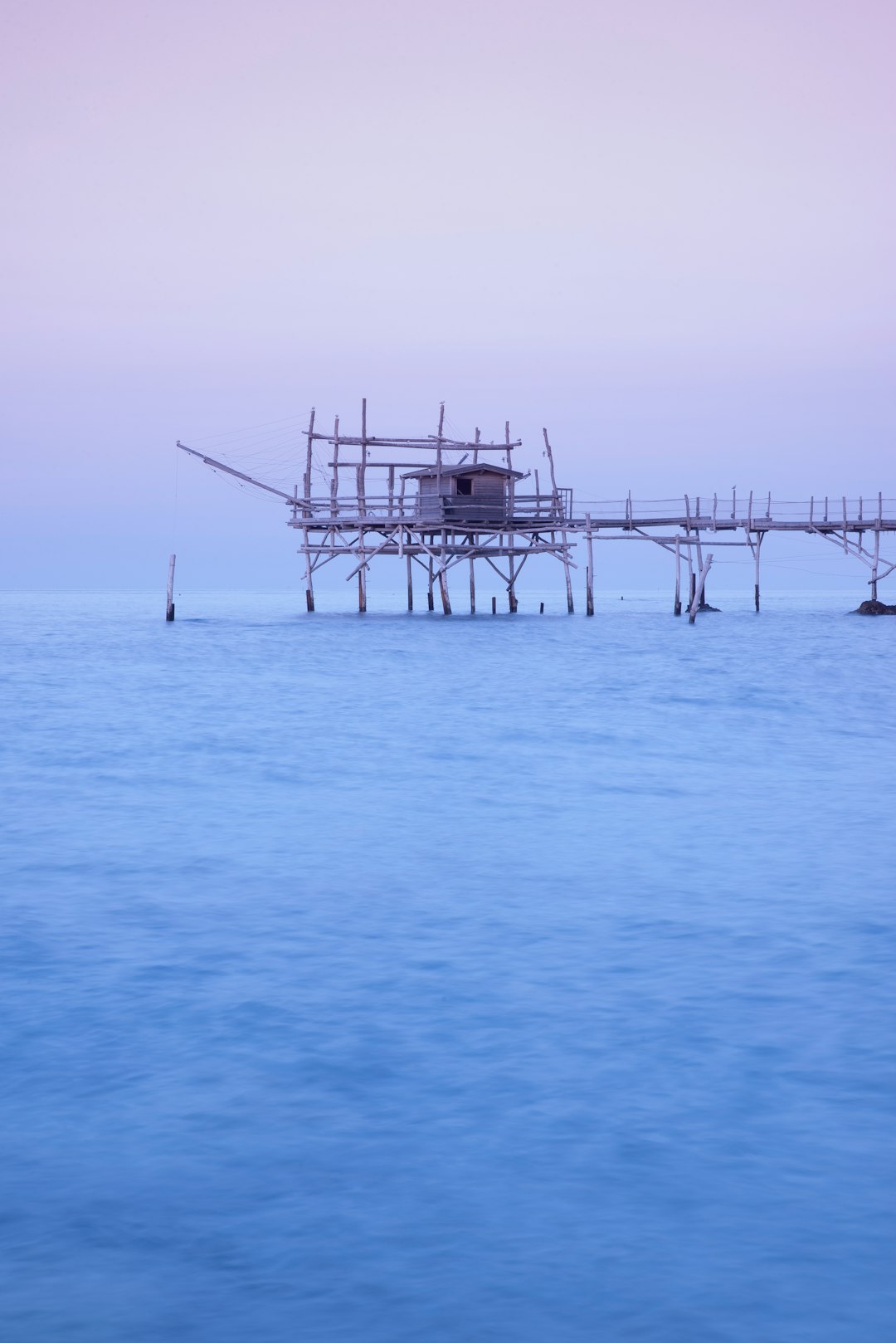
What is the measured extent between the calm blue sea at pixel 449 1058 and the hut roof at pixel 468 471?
87.9 feet

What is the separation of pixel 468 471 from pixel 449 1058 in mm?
36205

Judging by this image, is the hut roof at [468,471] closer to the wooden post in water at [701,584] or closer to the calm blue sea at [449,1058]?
the wooden post in water at [701,584]

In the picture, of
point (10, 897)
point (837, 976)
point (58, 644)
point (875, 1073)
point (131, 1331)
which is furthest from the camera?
point (58, 644)

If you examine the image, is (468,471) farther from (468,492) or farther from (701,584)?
(701,584)

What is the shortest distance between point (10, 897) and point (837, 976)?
5.76m

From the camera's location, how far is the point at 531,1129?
5.10 m

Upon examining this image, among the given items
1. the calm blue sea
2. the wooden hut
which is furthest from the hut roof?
the calm blue sea

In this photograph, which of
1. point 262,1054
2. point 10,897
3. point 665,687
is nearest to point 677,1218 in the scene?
point 262,1054

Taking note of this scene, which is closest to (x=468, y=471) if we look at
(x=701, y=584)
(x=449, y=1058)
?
(x=701, y=584)

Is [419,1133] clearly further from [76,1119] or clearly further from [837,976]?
[837,976]

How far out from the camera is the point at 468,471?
41.1m

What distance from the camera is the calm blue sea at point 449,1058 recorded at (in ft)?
13.0

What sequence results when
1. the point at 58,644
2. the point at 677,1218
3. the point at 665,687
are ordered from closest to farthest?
the point at 677,1218 → the point at 665,687 → the point at 58,644

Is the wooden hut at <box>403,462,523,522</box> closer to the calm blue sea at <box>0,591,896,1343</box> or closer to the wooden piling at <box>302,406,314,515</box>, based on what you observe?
the wooden piling at <box>302,406,314,515</box>
